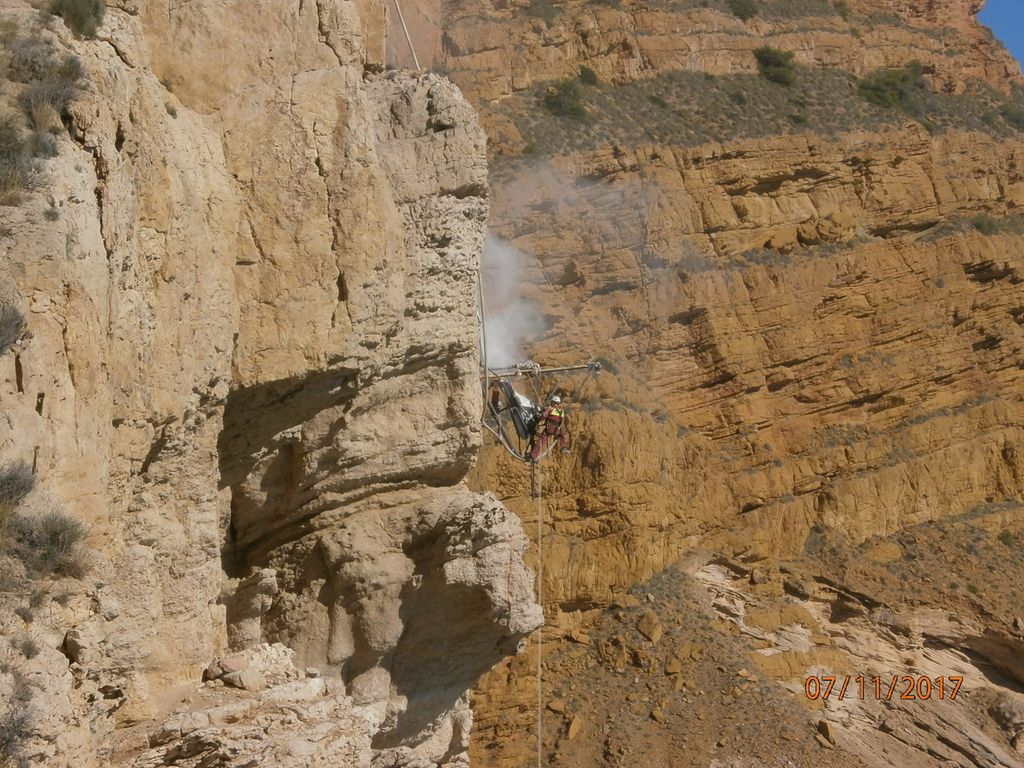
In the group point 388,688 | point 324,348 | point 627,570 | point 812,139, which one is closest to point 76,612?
point 324,348

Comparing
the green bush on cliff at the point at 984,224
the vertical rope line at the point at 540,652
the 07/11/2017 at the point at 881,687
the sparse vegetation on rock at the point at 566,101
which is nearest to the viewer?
the vertical rope line at the point at 540,652

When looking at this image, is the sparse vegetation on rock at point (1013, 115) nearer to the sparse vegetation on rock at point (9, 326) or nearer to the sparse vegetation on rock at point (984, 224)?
the sparse vegetation on rock at point (984, 224)

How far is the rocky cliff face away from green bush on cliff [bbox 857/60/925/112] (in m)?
31.5

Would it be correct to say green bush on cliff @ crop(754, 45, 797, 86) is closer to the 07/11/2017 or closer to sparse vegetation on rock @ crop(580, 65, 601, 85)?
sparse vegetation on rock @ crop(580, 65, 601, 85)

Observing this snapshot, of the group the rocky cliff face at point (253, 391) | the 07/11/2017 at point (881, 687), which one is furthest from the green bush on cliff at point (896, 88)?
the rocky cliff face at point (253, 391)

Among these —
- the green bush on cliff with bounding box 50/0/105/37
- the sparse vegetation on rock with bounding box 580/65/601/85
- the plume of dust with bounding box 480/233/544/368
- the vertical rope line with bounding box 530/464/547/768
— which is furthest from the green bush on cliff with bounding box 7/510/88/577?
the sparse vegetation on rock with bounding box 580/65/601/85

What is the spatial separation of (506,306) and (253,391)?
2088cm

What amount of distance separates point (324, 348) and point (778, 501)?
79.8 ft

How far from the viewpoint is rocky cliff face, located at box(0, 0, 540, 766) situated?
26.8 feet

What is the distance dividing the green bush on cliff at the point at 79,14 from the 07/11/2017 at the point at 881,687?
23829 millimetres

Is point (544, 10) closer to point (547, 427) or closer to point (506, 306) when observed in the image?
point (506, 306)

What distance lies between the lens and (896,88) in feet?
141

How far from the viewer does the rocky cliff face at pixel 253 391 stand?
8180mm

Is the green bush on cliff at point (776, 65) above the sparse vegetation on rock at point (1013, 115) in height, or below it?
above
